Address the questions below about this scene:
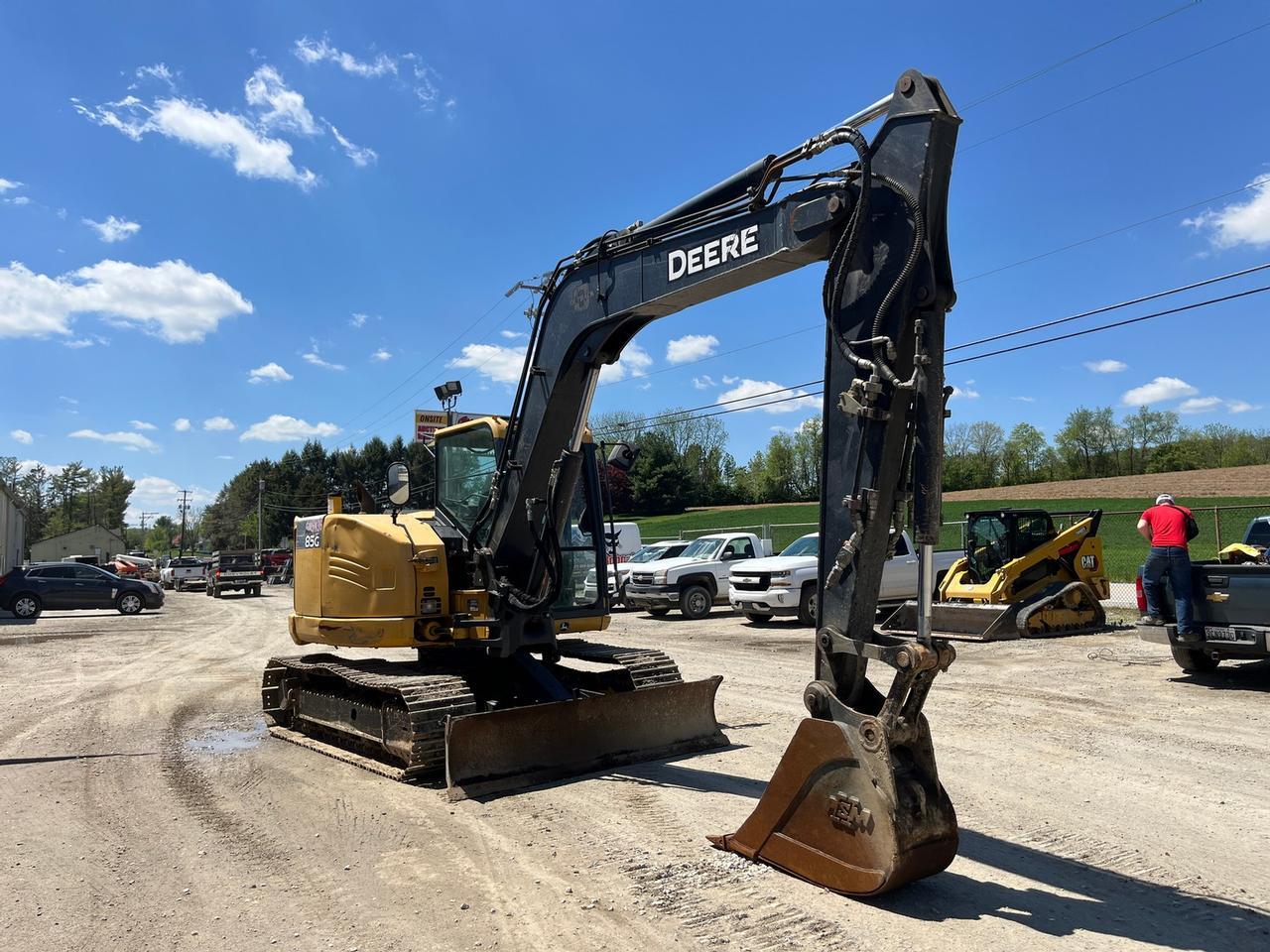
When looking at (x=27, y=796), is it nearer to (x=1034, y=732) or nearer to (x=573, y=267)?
(x=573, y=267)

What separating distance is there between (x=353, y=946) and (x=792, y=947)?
1.89 meters

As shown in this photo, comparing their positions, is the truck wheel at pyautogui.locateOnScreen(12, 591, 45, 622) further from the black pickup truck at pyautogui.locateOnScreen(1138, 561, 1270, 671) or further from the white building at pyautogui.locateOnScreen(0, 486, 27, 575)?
the white building at pyautogui.locateOnScreen(0, 486, 27, 575)

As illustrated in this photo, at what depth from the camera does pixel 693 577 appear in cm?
2105

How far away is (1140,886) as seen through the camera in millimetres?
4477

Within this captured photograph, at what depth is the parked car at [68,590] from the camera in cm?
2495

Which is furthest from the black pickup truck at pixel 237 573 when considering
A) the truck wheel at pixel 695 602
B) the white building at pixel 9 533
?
the truck wheel at pixel 695 602

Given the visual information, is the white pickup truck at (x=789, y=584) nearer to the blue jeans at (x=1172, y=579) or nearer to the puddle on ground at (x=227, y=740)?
the blue jeans at (x=1172, y=579)

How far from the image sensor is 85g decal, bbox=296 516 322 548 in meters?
8.23

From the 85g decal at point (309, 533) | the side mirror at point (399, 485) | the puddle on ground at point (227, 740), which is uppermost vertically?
the side mirror at point (399, 485)

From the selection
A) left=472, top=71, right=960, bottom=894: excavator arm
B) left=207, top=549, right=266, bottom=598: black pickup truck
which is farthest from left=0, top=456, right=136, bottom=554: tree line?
left=472, top=71, right=960, bottom=894: excavator arm

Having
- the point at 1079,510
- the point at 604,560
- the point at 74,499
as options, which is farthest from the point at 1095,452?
the point at 74,499

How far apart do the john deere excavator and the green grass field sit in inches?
622

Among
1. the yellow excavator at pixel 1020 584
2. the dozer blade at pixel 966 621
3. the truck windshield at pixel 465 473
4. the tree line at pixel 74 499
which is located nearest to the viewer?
the truck windshield at pixel 465 473

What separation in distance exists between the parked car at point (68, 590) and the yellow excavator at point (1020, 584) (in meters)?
22.9
